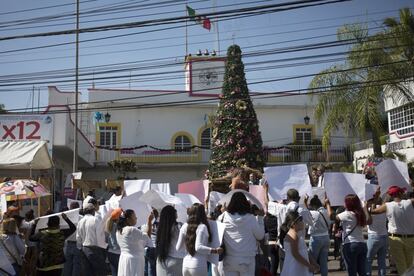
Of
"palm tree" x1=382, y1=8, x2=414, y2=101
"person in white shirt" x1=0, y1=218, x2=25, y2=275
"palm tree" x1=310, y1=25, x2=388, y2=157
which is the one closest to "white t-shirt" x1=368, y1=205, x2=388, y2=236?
"person in white shirt" x1=0, y1=218, x2=25, y2=275

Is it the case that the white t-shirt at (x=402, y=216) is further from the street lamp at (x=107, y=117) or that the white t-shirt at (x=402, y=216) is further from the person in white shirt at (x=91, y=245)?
the street lamp at (x=107, y=117)

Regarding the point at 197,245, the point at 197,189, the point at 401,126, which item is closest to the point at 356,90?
the point at 401,126

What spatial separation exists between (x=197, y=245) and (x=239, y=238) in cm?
54

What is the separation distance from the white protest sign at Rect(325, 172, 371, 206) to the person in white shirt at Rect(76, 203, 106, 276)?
13.9ft

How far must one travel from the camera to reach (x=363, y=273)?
785 centimetres

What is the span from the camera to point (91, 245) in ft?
28.1

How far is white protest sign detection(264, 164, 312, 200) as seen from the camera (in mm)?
9117

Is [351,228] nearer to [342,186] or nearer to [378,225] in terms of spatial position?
[378,225]

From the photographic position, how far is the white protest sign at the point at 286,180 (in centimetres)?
912

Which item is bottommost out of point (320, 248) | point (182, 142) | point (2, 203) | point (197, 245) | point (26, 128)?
point (320, 248)

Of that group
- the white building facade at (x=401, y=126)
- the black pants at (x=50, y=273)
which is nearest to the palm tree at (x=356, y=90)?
the white building facade at (x=401, y=126)

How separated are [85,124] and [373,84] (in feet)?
62.8

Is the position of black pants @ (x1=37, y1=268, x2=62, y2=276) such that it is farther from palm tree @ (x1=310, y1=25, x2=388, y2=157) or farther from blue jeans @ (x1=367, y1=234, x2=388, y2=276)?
palm tree @ (x1=310, y1=25, x2=388, y2=157)

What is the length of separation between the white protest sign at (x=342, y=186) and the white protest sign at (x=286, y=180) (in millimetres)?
407
